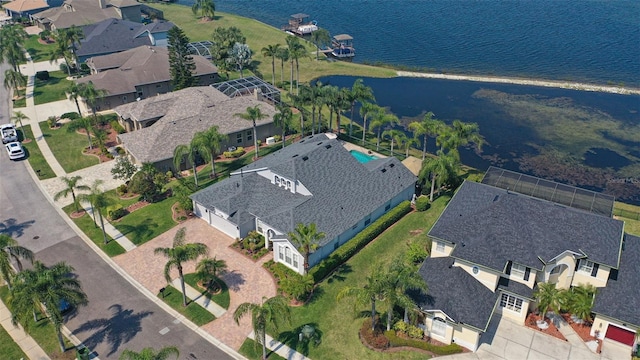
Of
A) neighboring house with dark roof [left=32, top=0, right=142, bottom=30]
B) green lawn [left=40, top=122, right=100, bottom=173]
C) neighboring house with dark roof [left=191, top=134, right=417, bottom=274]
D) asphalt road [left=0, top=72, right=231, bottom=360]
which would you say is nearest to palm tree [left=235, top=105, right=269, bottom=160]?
neighboring house with dark roof [left=191, top=134, right=417, bottom=274]

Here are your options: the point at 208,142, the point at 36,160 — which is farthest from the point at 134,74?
the point at 208,142

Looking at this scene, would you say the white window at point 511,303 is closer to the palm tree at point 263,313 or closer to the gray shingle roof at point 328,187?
the gray shingle roof at point 328,187

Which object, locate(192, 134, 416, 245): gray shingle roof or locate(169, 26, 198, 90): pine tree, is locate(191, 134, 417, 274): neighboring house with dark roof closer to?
locate(192, 134, 416, 245): gray shingle roof

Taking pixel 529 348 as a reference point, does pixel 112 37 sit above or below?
above

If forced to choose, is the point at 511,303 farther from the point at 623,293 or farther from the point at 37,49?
the point at 37,49

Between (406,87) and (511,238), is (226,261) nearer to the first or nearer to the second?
(511,238)

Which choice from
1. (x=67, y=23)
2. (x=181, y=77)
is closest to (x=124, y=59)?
(x=181, y=77)

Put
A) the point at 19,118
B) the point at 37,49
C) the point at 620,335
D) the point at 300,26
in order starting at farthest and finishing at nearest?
the point at 300,26 < the point at 37,49 < the point at 19,118 < the point at 620,335
